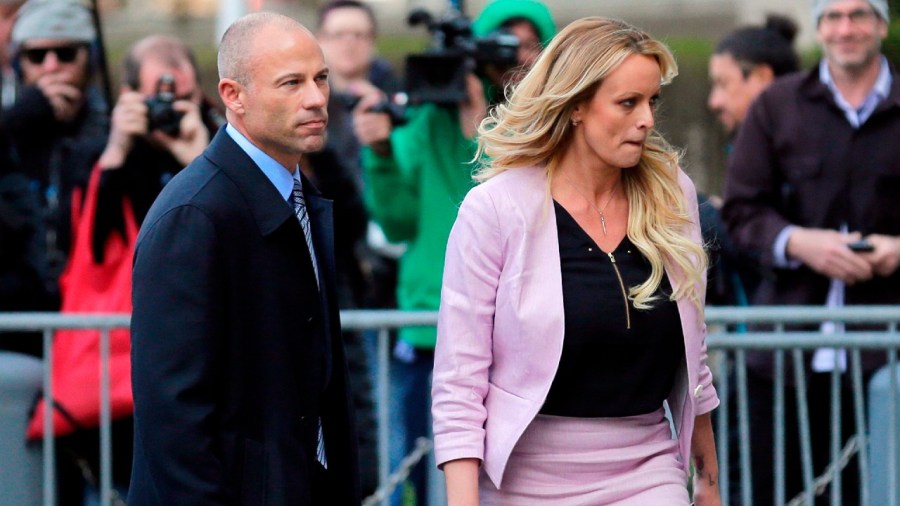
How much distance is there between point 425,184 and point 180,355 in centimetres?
285

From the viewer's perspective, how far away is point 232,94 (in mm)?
3256

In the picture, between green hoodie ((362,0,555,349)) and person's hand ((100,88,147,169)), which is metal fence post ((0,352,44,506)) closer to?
person's hand ((100,88,147,169))

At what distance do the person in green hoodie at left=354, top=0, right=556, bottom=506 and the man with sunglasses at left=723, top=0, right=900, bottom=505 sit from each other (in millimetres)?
1011

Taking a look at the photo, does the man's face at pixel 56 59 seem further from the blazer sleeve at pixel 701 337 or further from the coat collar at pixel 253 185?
the blazer sleeve at pixel 701 337

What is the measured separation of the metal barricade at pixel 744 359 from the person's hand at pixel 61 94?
139cm

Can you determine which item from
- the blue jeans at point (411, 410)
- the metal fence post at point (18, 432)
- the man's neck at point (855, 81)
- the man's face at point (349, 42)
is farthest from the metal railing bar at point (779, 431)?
the man's face at point (349, 42)

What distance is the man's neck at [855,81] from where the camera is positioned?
225 inches

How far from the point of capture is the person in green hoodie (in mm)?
5781

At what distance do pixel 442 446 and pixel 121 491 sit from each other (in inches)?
90.7

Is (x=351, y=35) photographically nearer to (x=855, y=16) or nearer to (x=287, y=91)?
(x=855, y=16)

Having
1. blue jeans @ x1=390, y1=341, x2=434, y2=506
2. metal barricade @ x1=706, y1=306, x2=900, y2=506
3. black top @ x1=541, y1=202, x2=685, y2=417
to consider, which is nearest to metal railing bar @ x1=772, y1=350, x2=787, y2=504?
metal barricade @ x1=706, y1=306, x2=900, y2=506

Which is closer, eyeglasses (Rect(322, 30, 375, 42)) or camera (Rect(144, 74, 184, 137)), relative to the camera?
camera (Rect(144, 74, 184, 137))

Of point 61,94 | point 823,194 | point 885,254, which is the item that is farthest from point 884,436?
point 61,94

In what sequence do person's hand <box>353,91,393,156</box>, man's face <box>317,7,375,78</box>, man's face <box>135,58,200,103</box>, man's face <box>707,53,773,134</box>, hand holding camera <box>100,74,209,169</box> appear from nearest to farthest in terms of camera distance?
hand holding camera <box>100,74,209,169</box>, man's face <box>135,58,200,103</box>, person's hand <box>353,91,393,156</box>, man's face <box>707,53,773,134</box>, man's face <box>317,7,375,78</box>
